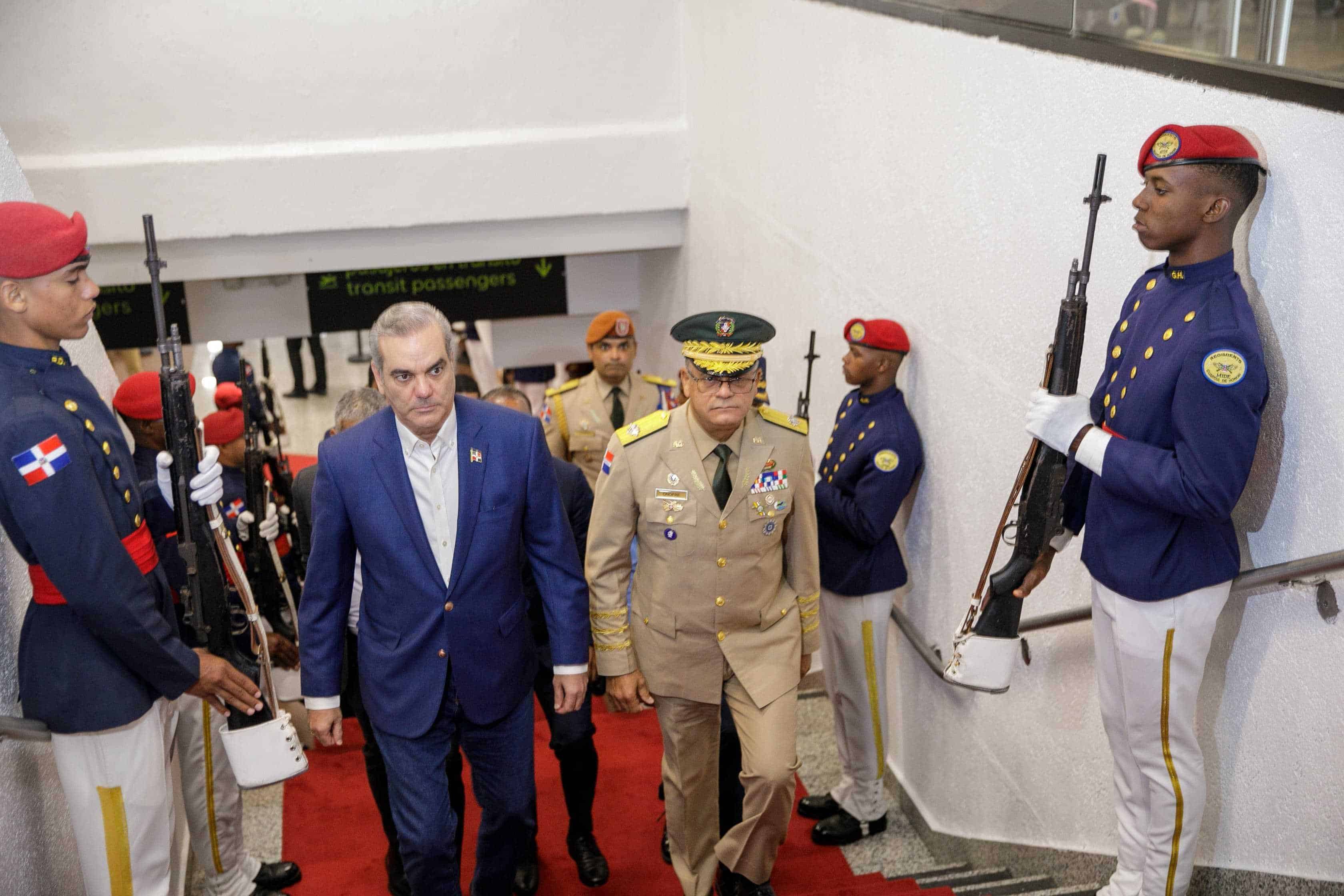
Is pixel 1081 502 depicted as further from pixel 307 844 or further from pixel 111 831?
pixel 307 844

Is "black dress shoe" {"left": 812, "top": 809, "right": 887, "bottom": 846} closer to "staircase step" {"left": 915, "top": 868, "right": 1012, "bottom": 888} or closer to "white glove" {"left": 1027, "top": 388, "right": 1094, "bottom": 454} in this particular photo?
"staircase step" {"left": 915, "top": 868, "right": 1012, "bottom": 888}

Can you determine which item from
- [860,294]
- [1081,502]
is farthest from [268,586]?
[1081,502]

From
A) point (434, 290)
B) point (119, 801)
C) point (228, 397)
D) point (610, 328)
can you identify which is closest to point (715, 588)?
point (119, 801)

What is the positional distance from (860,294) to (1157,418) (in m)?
2.01

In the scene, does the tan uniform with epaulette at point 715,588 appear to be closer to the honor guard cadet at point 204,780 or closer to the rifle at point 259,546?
the honor guard cadet at point 204,780

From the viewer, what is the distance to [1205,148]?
2.19 meters

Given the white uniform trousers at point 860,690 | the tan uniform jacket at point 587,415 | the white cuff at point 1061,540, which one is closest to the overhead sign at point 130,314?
the tan uniform jacket at point 587,415

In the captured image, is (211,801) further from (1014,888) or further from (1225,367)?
(1225,367)

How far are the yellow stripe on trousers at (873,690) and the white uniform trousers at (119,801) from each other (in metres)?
2.19

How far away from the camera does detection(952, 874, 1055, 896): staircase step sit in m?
3.30

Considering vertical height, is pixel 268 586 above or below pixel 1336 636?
below

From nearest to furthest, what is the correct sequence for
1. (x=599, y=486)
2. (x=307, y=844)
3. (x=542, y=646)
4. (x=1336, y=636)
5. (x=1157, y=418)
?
(x=1336, y=636), (x=1157, y=418), (x=599, y=486), (x=542, y=646), (x=307, y=844)

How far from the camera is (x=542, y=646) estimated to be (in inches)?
142

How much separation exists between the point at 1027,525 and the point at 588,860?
5.91ft
